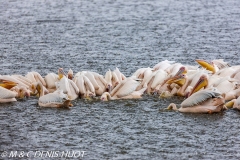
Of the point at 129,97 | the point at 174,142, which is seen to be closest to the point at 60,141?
the point at 174,142

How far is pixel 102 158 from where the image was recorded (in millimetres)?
12430

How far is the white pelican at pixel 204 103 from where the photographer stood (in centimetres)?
1498

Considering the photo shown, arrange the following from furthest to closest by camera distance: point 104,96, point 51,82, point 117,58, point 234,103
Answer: point 117,58, point 51,82, point 104,96, point 234,103

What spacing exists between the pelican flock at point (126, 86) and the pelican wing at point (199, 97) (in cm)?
7

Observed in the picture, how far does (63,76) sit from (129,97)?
5.34 feet

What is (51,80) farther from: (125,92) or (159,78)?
(159,78)

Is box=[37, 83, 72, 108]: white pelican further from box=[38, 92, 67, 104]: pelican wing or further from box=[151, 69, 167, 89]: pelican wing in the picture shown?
box=[151, 69, 167, 89]: pelican wing

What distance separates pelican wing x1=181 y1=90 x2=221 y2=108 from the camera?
49.0 ft

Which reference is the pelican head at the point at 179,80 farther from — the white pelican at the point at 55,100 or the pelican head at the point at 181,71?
the white pelican at the point at 55,100

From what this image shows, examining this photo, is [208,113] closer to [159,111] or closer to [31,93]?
[159,111]

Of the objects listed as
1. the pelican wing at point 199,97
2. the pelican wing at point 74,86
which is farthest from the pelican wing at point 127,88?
the pelican wing at point 199,97

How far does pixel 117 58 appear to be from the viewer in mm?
21812

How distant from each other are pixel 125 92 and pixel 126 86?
0.16m

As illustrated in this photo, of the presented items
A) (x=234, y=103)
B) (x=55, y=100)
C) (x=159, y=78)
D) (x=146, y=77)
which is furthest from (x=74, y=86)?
(x=234, y=103)
